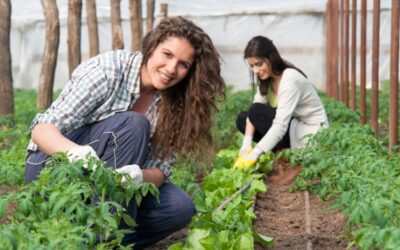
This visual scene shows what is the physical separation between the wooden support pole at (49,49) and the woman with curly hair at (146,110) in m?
6.25

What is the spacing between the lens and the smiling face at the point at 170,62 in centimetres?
429

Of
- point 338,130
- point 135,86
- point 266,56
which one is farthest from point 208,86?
point 266,56

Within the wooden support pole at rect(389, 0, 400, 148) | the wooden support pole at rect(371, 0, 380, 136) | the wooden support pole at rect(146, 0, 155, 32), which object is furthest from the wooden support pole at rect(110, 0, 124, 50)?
the wooden support pole at rect(389, 0, 400, 148)

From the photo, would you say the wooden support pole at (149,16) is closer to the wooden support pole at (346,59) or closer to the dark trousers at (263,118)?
the wooden support pole at (346,59)

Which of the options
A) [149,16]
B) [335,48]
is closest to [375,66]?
[335,48]

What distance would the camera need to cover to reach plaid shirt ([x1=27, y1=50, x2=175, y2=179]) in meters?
4.23

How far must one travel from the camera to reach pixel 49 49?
35.5 ft

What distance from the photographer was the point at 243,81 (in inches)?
867

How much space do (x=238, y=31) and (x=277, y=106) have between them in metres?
14.7

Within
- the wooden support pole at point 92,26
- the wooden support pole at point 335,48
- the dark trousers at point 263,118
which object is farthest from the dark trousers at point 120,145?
the wooden support pole at point 335,48

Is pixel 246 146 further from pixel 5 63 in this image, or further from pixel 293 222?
pixel 5 63

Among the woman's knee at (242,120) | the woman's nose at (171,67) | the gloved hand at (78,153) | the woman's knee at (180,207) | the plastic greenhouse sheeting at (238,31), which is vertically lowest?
the plastic greenhouse sheeting at (238,31)

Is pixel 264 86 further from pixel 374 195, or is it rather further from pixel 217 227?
pixel 374 195

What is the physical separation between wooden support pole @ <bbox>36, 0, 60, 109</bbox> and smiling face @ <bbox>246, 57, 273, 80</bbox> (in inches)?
158
